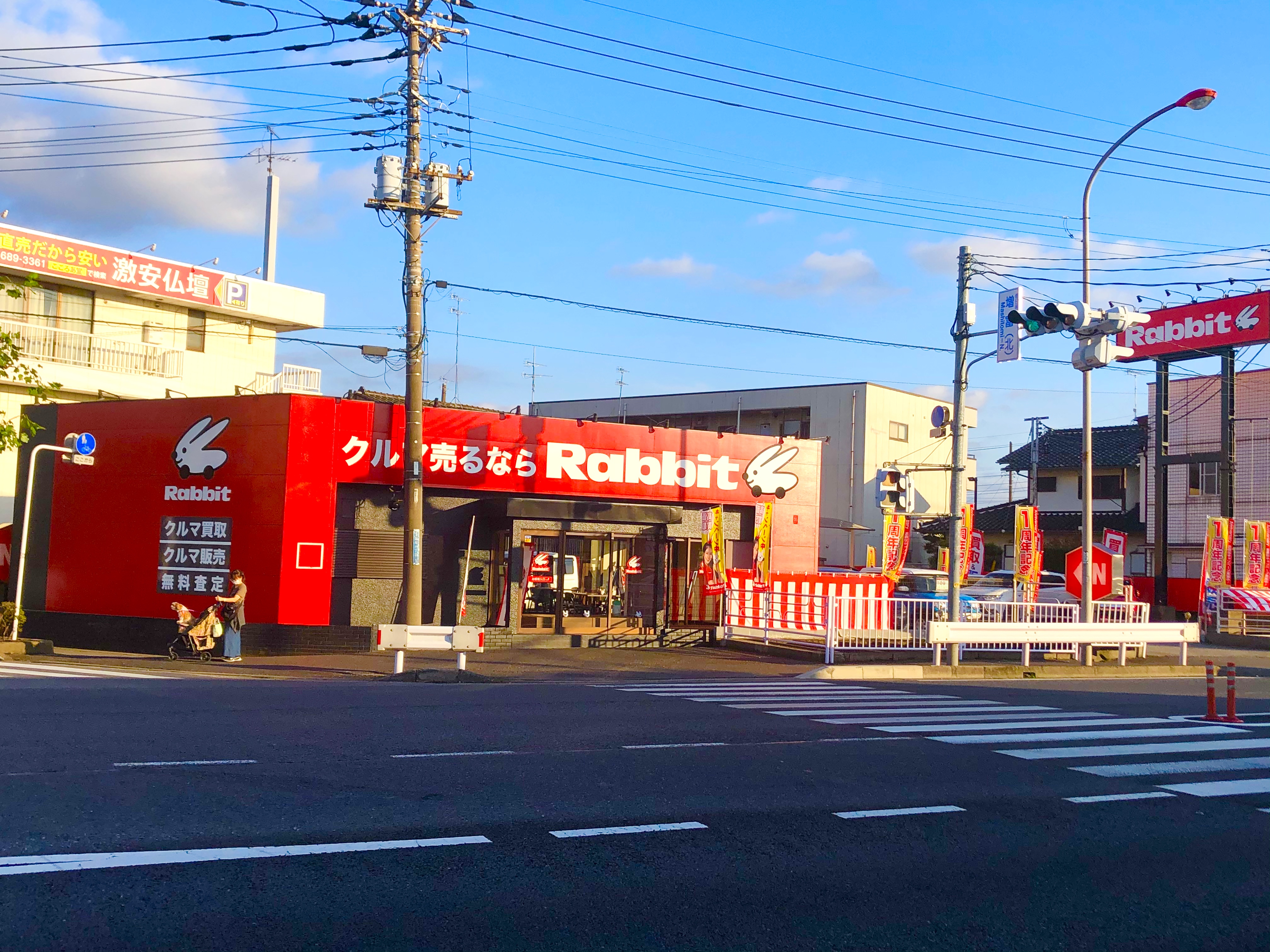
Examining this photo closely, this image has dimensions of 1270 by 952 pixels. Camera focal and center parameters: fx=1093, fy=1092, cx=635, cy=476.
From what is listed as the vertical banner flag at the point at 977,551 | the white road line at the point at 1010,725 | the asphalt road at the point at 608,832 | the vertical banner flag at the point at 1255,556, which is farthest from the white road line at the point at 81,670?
the vertical banner flag at the point at 1255,556

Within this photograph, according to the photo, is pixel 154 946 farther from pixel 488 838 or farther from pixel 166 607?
pixel 166 607

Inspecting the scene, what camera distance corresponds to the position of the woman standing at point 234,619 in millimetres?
20672

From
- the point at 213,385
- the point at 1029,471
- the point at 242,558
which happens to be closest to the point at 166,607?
the point at 242,558

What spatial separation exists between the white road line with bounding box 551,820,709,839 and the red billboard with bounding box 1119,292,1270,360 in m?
36.3

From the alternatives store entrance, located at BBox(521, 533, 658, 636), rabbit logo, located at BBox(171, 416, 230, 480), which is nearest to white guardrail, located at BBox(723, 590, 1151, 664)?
store entrance, located at BBox(521, 533, 658, 636)

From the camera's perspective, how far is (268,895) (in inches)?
216

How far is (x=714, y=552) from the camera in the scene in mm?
24891

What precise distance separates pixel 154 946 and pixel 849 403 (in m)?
50.9

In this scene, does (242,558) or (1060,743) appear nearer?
(1060,743)

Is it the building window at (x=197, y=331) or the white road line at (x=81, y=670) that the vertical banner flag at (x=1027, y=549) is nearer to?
Answer: the white road line at (x=81, y=670)

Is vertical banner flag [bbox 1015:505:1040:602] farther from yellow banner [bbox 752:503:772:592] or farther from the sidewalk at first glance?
yellow banner [bbox 752:503:772:592]

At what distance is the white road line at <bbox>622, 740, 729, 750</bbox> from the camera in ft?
34.1

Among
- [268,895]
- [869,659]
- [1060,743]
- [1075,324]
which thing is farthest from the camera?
[869,659]

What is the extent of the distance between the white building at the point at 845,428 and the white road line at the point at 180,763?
4253cm
